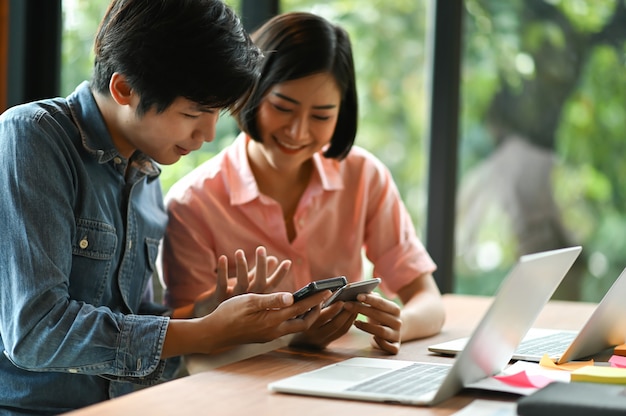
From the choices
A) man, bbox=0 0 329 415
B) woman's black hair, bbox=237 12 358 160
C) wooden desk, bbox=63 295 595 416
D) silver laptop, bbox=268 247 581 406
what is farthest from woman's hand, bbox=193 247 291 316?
woman's black hair, bbox=237 12 358 160

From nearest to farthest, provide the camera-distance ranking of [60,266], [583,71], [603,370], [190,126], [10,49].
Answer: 1. [603,370]
2. [60,266]
3. [190,126]
4. [10,49]
5. [583,71]

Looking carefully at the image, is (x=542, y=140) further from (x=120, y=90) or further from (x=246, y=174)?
(x=120, y=90)

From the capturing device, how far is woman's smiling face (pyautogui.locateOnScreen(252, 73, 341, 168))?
193cm

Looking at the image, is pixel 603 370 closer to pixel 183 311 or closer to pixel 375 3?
pixel 183 311

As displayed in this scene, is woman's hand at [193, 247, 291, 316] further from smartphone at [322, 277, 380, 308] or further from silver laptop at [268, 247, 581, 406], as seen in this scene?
silver laptop at [268, 247, 581, 406]

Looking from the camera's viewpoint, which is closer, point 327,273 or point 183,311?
point 183,311

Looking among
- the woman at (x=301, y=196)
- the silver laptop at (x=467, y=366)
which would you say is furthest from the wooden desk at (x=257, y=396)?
the woman at (x=301, y=196)

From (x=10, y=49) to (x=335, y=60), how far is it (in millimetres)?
1021

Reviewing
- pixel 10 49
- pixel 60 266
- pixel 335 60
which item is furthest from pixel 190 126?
pixel 10 49

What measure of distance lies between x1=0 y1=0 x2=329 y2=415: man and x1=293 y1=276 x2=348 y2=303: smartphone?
0.02 m

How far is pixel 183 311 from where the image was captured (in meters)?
1.83

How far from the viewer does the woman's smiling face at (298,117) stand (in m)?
1.93

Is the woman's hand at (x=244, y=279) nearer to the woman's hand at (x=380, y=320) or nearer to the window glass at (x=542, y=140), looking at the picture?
the woman's hand at (x=380, y=320)

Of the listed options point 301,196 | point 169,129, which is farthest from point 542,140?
point 169,129
